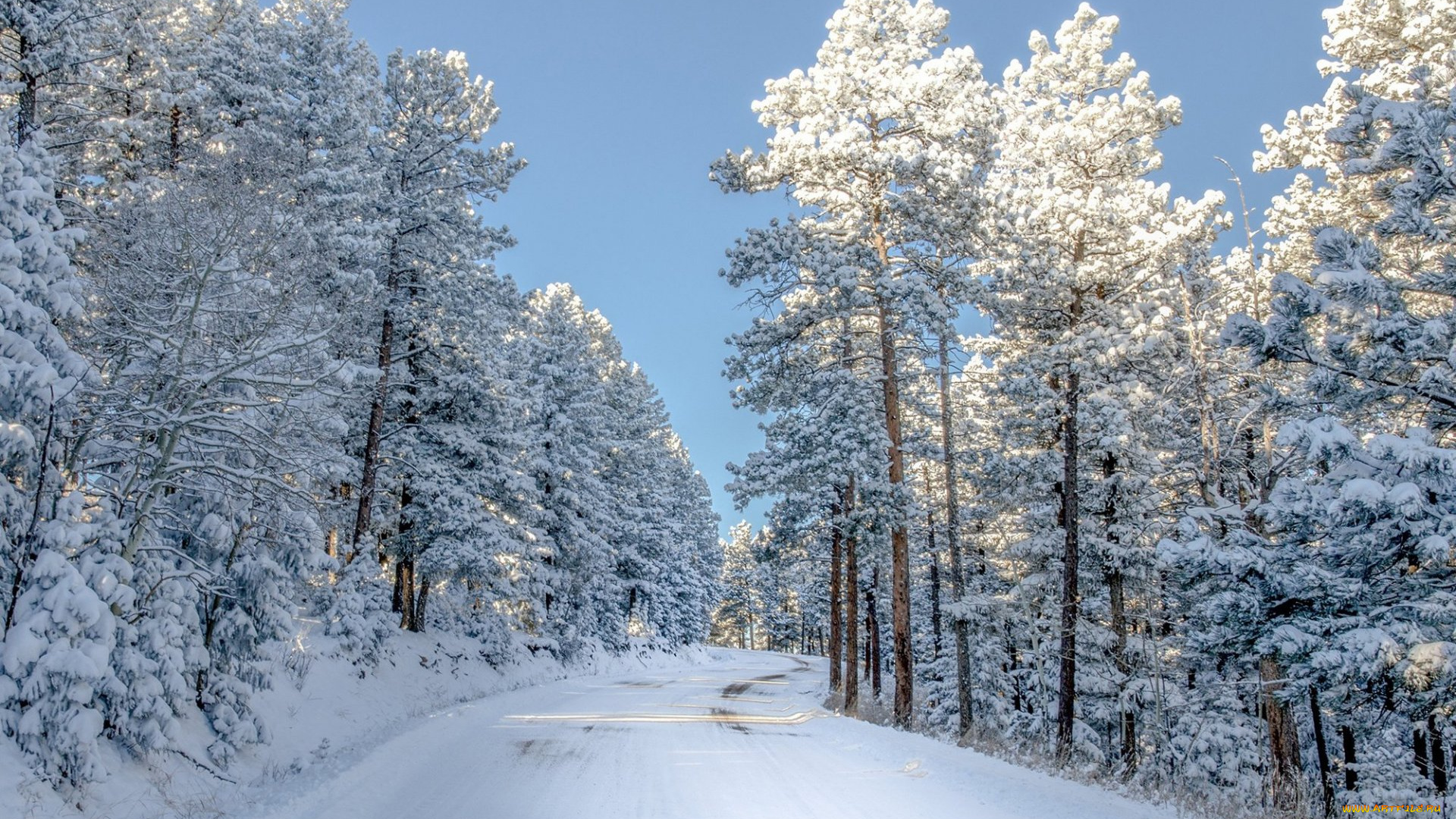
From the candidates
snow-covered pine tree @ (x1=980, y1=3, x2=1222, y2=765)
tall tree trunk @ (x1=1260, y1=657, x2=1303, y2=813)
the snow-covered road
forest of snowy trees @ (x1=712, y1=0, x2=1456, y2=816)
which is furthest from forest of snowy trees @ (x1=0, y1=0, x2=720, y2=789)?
tall tree trunk @ (x1=1260, y1=657, x2=1303, y2=813)

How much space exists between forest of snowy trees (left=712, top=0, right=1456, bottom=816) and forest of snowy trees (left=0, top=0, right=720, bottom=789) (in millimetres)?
8254

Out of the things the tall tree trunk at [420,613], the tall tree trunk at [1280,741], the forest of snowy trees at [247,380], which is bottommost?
the tall tree trunk at [1280,741]

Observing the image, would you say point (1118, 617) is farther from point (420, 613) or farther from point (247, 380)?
point (420, 613)

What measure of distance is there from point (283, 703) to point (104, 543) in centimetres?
616

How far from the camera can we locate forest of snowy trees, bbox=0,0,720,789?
25.0 feet

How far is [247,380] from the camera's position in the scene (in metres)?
8.64

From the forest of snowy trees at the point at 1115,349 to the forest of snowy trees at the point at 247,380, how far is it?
825cm

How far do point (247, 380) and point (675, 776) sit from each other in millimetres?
6717

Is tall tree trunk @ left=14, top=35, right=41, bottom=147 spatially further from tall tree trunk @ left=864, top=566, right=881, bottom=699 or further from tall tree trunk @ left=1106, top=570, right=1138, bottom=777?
tall tree trunk @ left=864, top=566, right=881, bottom=699

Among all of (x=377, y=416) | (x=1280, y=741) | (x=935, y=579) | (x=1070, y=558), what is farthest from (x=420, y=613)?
(x=1280, y=741)

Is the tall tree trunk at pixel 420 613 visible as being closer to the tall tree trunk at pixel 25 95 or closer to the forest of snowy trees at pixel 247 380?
the forest of snowy trees at pixel 247 380

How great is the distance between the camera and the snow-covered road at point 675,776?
7.16 meters

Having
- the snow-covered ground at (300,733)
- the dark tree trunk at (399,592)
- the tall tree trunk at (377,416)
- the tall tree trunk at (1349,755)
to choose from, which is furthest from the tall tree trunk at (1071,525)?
the dark tree trunk at (399,592)

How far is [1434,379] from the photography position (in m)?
6.73
